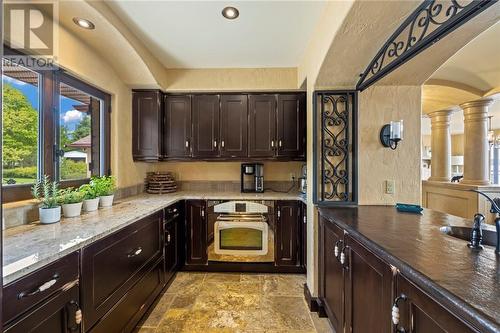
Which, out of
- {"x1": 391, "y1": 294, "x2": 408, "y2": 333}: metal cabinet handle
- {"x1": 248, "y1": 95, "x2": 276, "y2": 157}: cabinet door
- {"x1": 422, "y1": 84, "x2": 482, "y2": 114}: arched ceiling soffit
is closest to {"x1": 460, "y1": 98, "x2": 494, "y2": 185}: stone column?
{"x1": 422, "y1": 84, "x2": 482, "y2": 114}: arched ceiling soffit

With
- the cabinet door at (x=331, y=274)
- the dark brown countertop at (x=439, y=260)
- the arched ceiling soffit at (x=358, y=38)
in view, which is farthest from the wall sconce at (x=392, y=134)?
the cabinet door at (x=331, y=274)

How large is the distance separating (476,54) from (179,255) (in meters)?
4.19

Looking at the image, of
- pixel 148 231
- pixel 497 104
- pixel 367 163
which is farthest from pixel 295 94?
pixel 497 104

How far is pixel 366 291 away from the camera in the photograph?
4.32ft

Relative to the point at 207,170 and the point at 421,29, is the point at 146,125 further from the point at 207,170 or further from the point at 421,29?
the point at 421,29

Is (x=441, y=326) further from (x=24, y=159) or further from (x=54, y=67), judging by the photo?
(x=54, y=67)

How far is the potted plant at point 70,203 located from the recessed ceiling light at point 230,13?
6.30 feet

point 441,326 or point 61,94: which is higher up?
point 61,94

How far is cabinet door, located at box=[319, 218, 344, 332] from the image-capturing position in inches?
66.2

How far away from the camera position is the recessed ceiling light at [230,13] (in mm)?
1932

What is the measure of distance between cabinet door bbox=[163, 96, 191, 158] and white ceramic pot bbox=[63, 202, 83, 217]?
1.42 metres

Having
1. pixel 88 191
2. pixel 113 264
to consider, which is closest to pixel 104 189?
pixel 88 191

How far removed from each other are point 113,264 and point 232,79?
245 cm

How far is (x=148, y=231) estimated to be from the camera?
2115mm
